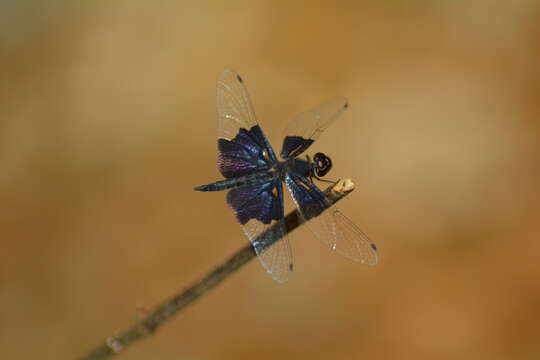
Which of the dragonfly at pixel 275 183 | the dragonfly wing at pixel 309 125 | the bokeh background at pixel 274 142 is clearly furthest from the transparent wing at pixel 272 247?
the bokeh background at pixel 274 142

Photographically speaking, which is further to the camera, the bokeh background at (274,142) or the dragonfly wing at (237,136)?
the bokeh background at (274,142)

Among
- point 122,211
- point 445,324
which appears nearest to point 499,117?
point 445,324

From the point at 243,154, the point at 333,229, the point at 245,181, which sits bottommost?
the point at 333,229

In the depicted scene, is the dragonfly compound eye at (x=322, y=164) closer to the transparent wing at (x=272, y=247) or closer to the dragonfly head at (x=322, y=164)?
the dragonfly head at (x=322, y=164)

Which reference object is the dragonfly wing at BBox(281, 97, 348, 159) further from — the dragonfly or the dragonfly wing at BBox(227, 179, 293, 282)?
the dragonfly wing at BBox(227, 179, 293, 282)

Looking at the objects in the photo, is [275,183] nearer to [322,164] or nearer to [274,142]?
[322,164]

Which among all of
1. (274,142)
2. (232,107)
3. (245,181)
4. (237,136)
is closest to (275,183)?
(245,181)
